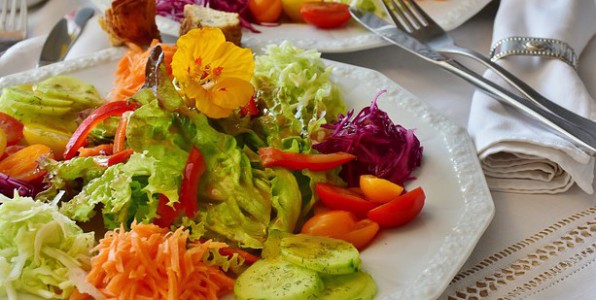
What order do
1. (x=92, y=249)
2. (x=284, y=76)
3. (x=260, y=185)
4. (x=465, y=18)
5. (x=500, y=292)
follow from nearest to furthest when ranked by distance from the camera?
(x=92, y=249) < (x=500, y=292) < (x=260, y=185) < (x=284, y=76) < (x=465, y=18)

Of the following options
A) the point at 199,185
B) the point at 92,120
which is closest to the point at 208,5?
the point at 92,120

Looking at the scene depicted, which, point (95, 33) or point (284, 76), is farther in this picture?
point (95, 33)

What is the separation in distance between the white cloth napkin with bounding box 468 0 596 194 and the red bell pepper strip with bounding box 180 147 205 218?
1086mm

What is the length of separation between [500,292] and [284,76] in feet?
4.10

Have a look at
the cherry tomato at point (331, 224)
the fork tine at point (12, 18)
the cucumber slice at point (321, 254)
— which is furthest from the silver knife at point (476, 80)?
the fork tine at point (12, 18)

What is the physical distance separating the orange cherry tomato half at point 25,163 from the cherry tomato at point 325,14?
1568 mm

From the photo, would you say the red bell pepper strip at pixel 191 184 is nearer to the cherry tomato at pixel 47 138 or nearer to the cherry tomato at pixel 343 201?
the cherry tomato at pixel 343 201

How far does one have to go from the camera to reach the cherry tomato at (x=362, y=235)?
253 cm

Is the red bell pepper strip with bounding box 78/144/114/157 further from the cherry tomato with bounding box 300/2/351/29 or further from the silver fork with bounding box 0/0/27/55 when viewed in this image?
the silver fork with bounding box 0/0/27/55

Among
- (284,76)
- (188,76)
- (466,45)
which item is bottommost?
(466,45)

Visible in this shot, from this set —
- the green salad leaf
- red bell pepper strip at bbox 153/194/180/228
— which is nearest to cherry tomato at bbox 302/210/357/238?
red bell pepper strip at bbox 153/194/180/228

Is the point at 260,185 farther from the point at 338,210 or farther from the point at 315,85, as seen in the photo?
the point at 315,85

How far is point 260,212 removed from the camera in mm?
2658

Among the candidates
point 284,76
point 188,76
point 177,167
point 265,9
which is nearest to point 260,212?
point 177,167
